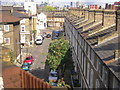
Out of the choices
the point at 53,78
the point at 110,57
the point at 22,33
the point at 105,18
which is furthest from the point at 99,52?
the point at 22,33

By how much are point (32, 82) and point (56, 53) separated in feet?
67.2

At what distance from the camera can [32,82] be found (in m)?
5.46

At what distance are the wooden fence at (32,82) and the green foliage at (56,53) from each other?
774 inches

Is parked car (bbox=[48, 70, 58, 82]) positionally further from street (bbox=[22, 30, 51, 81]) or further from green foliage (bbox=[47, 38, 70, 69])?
street (bbox=[22, 30, 51, 81])

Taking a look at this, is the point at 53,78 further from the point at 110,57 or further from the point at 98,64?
the point at 110,57

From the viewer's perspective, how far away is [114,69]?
10992 mm

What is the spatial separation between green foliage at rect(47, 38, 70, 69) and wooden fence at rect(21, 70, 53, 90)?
19671 millimetres

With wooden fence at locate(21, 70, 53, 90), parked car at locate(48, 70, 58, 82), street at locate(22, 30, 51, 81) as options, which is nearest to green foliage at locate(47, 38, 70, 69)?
parked car at locate(48, 70, 58, 82)

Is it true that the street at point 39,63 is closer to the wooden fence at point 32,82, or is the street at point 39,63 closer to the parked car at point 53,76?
the parked car at point 53,76

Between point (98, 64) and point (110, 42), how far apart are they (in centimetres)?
317

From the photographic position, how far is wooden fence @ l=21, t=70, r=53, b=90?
5297 mm

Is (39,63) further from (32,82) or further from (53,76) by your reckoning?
(32,82)

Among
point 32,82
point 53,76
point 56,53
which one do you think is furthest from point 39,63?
point 32,82

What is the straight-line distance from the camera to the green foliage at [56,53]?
25587mm
